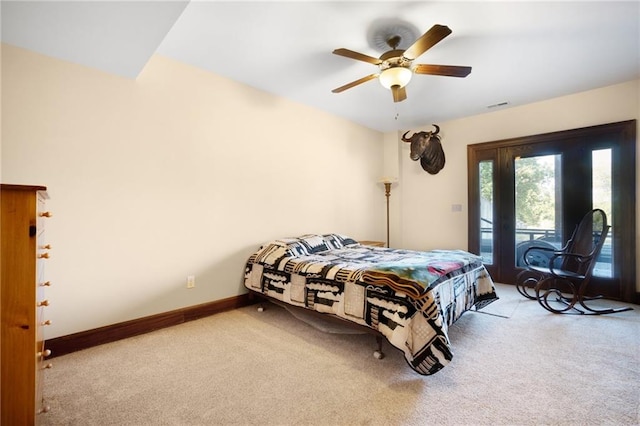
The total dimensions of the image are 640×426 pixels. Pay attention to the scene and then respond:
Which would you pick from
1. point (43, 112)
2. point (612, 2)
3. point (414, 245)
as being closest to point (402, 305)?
point (612, 2)

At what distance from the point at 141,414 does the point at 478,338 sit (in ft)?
7.86

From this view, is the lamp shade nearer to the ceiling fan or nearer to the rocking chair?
the ceiling fan

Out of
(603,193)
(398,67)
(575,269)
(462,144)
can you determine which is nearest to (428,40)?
(398,67)

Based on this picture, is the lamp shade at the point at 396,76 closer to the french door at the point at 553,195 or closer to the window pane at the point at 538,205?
the french door at the point at 553,195

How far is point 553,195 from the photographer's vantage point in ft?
12.1

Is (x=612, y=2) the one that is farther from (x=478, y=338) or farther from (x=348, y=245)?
(x=348, y=245)

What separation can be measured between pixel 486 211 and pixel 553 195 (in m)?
0.80

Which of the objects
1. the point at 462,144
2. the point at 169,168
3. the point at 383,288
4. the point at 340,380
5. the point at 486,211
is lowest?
the point at 340,380

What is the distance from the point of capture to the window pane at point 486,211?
416 centimetres

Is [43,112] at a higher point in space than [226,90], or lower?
lower

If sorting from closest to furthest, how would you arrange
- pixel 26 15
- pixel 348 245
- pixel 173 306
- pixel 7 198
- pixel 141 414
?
pixel 7 198 < pixel 141 414 < pixel 26 15 < pixel 173 306 < pixel 348 245

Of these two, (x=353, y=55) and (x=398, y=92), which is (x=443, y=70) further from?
(x=353, y=55)

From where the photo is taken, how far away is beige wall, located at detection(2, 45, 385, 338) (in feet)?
6.73

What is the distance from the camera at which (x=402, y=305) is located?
1.84m
